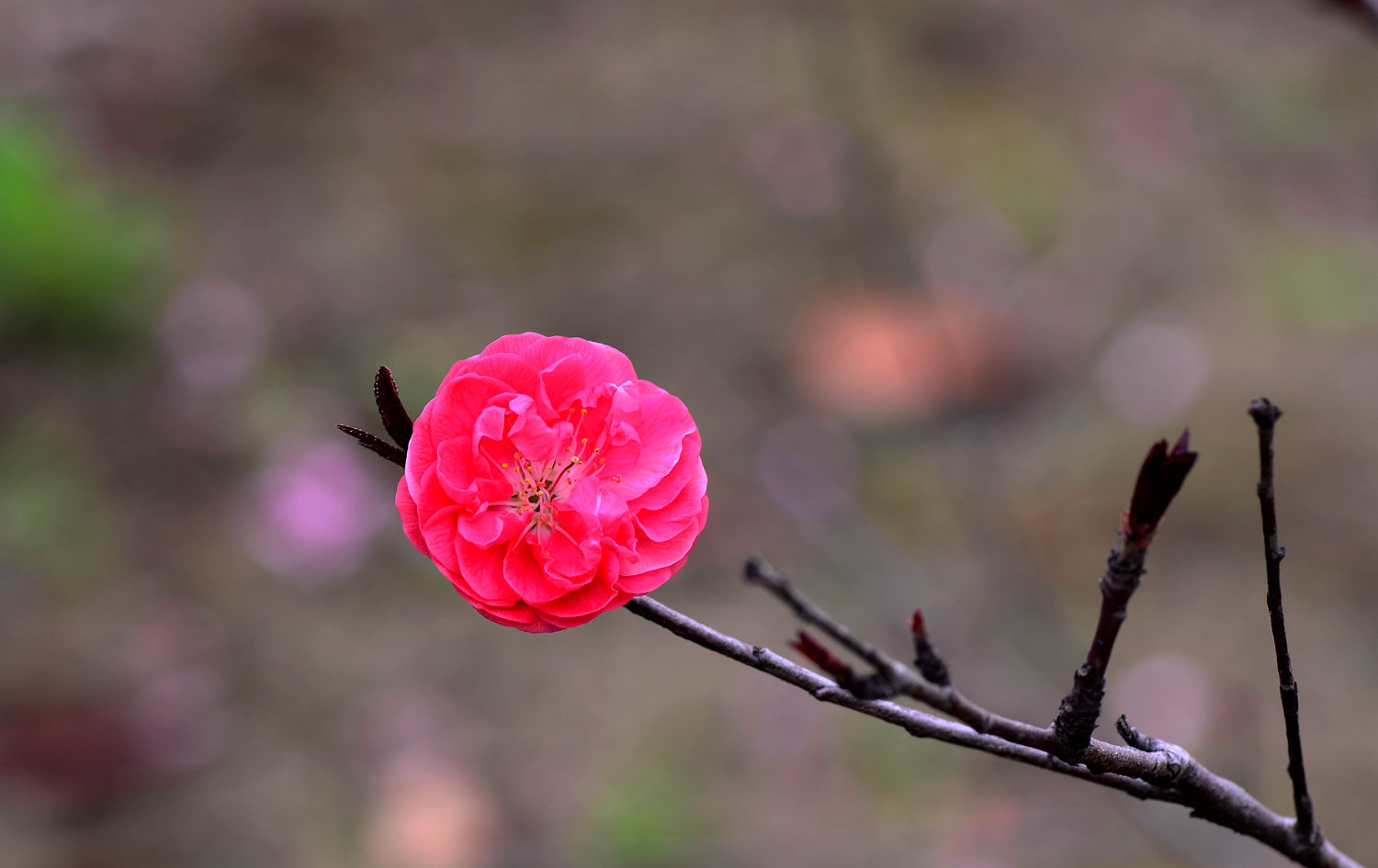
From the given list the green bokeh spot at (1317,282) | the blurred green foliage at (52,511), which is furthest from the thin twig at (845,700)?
the green bokeh spot at (1317,282)

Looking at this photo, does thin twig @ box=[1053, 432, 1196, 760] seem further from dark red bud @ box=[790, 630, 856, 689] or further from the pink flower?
the pink flower

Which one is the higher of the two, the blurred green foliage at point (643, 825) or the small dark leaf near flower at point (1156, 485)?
the blurred green foliage at point (643, 825)

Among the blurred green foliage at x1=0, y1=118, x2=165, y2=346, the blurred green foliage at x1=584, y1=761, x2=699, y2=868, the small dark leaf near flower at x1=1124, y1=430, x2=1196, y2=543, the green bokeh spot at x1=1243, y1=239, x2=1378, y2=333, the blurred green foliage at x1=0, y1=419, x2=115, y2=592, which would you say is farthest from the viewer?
the blurred green foliage at x1=0, y1=118, x2=165, y2=346

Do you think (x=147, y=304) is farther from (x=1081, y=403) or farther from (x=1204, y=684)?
(x=1204, y=684)

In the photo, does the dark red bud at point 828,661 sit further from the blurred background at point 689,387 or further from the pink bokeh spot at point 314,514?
the pink bokeh spot at point 314,514

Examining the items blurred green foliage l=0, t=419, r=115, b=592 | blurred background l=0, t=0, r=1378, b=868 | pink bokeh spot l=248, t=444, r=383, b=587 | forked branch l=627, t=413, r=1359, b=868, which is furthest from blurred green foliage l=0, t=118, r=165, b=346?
forked branch l=627, t=413, r=1359, b=868
